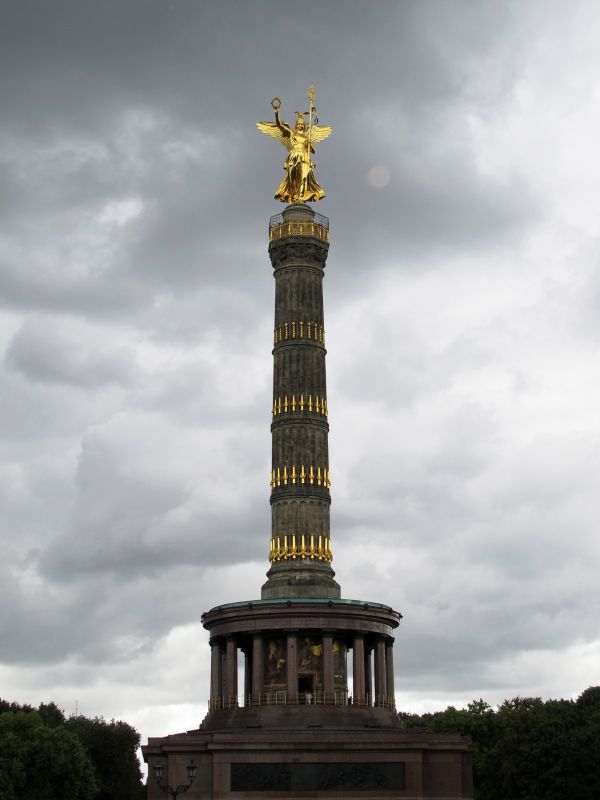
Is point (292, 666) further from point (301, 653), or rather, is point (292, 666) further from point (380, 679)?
point (380, 679)

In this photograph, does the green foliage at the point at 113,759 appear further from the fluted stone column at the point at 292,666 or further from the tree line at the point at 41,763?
the fluted stone column at the point at 292,666

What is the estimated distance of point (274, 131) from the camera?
6512 cm

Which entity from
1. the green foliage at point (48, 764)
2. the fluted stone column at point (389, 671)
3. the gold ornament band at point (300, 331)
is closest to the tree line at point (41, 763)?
the green foliage at point (48, 764)

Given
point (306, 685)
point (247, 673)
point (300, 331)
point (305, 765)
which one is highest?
point (300, 331)

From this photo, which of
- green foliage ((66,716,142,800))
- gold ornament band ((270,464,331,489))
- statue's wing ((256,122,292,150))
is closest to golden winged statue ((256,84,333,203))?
statue's wing ((256,122,292,150))

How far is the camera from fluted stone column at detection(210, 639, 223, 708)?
184ft

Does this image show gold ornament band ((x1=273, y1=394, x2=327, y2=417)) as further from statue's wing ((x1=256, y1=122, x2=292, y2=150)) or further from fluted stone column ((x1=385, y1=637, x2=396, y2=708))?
statue's wing ((x1=256, y1=122, x2=292, y2=150))

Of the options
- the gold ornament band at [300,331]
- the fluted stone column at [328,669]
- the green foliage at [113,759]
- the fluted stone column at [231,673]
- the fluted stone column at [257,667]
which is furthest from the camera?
the green foliage at [113,759]

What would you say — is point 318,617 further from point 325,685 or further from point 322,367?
point 322,367

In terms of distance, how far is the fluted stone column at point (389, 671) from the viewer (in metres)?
56.0

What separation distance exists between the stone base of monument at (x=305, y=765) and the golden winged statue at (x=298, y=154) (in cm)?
2802

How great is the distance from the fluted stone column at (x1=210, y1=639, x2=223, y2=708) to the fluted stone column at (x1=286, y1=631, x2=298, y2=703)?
4.27m

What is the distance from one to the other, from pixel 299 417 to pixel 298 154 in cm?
1439

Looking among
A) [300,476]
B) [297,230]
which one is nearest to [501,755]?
[300,476]
